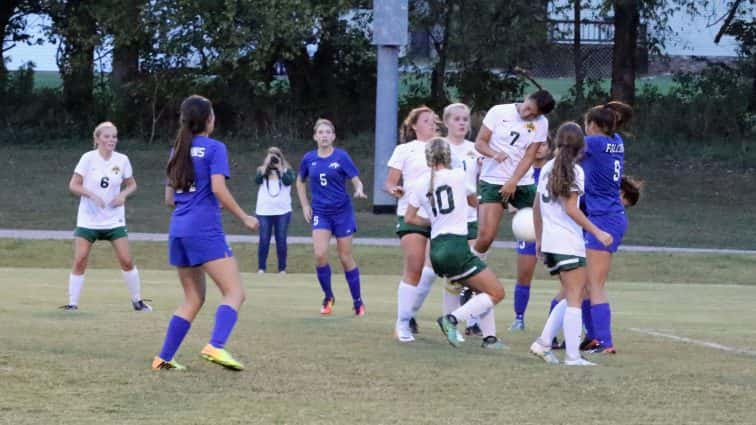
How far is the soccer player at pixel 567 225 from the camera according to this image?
9477 mm

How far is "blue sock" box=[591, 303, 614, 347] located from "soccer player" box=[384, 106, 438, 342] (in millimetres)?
1328

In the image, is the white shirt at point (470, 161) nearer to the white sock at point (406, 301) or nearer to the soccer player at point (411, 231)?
the soccer player at point (411, 231)

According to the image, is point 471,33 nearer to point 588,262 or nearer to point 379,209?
point 379,209

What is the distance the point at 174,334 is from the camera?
29.6 feet

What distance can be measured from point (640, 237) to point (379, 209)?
575 cm

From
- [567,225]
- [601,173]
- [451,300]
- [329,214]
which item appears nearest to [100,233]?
[329,214]

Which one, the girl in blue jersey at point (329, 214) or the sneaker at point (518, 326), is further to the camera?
the girl in blue jersey at point (329, 214)

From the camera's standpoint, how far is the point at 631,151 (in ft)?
117

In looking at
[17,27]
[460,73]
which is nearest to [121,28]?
[17,27]

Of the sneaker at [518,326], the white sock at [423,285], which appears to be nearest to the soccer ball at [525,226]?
the white sock at [423,285]

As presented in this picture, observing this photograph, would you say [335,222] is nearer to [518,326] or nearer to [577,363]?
[518,326]

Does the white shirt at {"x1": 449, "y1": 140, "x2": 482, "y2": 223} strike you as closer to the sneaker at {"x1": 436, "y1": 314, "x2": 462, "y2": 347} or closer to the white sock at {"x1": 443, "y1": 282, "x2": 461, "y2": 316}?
the white sock at {"x1": 443, "y1": 282, "x2": 461, "y2": 316}

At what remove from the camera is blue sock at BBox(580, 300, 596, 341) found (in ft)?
35.0

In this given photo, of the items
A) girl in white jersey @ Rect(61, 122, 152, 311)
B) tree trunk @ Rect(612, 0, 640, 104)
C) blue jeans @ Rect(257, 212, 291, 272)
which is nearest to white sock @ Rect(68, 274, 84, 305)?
girl in white jersey @ Rect(61, 122, 152, 311)
